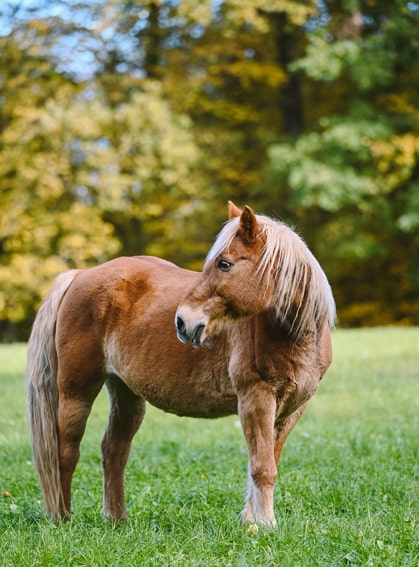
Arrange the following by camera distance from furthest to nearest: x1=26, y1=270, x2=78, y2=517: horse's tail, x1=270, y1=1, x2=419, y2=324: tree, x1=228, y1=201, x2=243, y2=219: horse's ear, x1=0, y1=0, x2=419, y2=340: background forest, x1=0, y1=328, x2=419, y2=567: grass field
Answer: x1=0, y1=0, x2=419, y2=340: background forest < x1=270, y1=1, x2=419, y2=324: tree < x1=26, y1=270, x2=78, y2=517: horse's tail < x1=228, y1=201, x2=243, y2=219: horse's ear < x1=0, y1=328, x2=419, y2=567: grass field

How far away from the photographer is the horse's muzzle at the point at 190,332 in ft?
12.2

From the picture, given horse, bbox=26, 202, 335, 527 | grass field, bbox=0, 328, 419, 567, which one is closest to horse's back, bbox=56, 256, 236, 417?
horse, bbox=26, 202, 335, 527

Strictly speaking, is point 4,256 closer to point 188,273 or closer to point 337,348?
point 337,348

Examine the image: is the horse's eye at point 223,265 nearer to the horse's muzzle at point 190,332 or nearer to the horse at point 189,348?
the horse at point 189,348

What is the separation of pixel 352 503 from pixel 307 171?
14.8 metres

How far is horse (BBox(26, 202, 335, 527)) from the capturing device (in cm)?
381

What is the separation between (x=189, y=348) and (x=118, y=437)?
3.06ft

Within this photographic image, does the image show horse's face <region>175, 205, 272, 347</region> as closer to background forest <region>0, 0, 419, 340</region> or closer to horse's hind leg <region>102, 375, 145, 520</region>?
→ horse's hind leg <region>102, 375, 145, 520</region>

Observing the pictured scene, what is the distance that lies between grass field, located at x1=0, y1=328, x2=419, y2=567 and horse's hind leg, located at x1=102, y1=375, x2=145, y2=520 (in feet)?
0.48

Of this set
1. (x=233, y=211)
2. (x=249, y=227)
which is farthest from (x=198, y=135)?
(x=249, y=227)

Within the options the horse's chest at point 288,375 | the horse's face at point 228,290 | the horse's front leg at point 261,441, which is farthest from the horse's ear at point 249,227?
the horse's front leg at point 261,441

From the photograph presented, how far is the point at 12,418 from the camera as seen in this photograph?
855cm

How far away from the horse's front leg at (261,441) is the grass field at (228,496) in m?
0.15

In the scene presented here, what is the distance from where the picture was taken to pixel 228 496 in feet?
16.2
